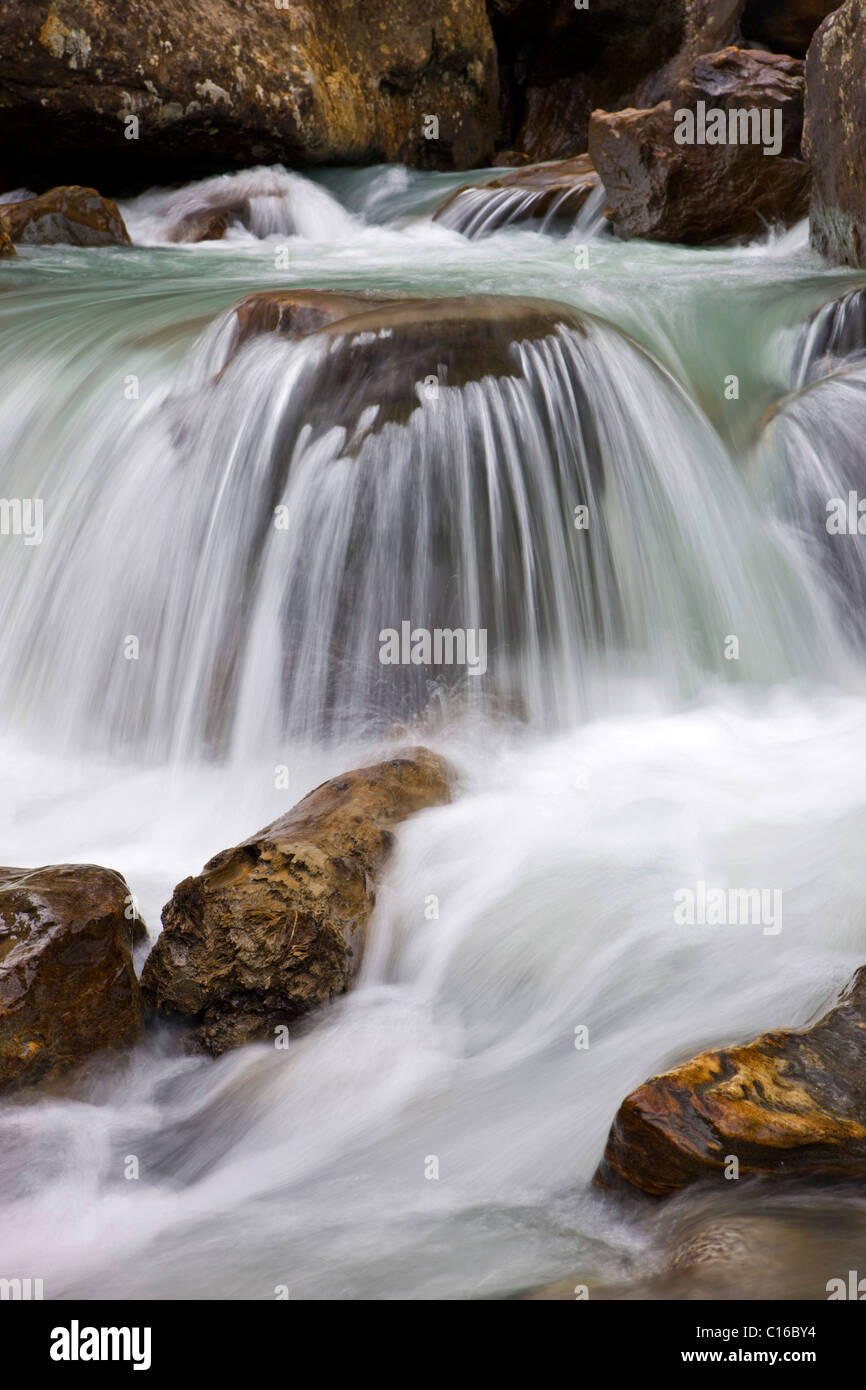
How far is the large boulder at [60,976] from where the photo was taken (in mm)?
2969

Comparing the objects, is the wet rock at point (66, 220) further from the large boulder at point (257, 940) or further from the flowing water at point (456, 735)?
the large boulder at point (257, 940)

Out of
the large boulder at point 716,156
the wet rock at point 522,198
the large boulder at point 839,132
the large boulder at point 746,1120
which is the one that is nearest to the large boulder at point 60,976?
the large boulder at point 746,1120

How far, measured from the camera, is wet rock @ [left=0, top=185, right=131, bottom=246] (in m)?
9.22

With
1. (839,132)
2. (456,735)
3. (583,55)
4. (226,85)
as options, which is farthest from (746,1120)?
(583,55)

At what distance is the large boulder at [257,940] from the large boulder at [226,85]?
27.9ft

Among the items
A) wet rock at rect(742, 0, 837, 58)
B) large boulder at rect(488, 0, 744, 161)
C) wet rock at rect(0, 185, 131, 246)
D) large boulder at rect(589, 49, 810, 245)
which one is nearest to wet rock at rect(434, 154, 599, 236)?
large boulder at rect(589, 49, 810, 245)

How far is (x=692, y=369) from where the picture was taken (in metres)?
5.99

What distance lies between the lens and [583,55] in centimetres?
1412

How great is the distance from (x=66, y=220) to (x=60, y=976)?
777 centimetres

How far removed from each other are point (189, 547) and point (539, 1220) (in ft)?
10.3

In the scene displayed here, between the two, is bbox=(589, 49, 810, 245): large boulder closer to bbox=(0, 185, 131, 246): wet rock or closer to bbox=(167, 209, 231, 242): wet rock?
bbox=(167, 209, 231, 242): wet rock

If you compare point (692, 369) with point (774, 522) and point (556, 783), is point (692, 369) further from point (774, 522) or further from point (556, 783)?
point (556, 783)

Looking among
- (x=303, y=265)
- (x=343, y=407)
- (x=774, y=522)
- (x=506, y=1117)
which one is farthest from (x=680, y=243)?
(x=506, y=1117)

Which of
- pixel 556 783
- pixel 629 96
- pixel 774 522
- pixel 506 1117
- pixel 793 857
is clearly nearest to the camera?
pixel 506 1117
